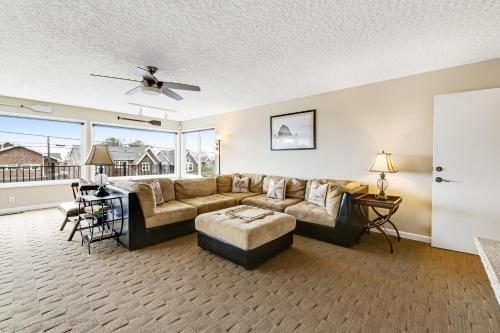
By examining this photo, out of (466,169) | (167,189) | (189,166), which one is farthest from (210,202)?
(189,166)

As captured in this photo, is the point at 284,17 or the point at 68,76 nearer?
the point at 284,17

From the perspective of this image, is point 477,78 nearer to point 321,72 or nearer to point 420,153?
point 420,153

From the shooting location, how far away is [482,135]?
278 cm

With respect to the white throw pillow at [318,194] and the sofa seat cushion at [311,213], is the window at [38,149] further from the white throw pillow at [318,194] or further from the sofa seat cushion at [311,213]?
the white throw pillow at [318,194]

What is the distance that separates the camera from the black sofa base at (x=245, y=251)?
2.51 meters

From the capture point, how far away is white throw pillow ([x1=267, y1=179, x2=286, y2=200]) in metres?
4.29

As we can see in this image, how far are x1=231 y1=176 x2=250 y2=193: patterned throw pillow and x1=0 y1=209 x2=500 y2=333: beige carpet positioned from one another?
213 centimetres

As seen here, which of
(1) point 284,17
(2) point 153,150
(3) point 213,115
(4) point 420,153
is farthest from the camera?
(2) point 153,150

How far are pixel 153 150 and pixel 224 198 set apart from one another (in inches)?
160

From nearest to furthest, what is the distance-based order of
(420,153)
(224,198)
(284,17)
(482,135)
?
1. (284,17)
2. (482,135)
3. (420,153)
4. (224,198)

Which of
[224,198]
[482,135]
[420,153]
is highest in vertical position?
[482,135]

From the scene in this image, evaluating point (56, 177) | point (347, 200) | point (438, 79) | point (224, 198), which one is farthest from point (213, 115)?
point (438, 79)

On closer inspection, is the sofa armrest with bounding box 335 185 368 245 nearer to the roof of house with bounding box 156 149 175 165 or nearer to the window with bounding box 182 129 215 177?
the window with bounding box 182 129 215 177

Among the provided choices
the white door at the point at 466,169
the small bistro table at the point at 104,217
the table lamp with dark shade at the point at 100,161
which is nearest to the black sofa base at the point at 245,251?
the small bistro table at the point at 104,217
